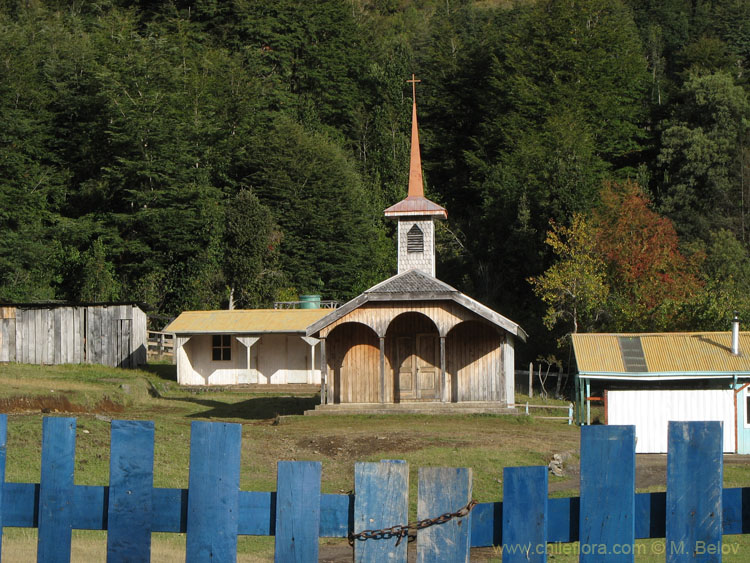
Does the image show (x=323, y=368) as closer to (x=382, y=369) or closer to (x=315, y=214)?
(x=382, y=369)

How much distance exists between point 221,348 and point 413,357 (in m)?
13.2

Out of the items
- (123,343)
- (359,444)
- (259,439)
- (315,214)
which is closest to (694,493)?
(359,444)

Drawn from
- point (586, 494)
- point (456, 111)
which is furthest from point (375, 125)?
point (586, 494)

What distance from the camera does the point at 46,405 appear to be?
83.2 feet

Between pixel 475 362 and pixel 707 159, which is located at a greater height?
pixel 707 159

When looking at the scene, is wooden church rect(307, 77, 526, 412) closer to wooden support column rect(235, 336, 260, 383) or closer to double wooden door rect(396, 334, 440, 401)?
double wooden door rect(396, 334, 440, 401)

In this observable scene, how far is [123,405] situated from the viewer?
2817 centimetres

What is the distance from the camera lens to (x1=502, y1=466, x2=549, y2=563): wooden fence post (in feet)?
14.4

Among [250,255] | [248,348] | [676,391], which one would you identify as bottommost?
[676,391]

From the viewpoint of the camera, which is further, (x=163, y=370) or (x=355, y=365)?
(x=163, y=370)

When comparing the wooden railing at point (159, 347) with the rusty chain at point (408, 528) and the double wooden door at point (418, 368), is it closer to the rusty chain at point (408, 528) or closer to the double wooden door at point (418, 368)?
the double wooden door at point (418, 368)

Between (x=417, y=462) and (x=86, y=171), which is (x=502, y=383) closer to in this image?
(x=417, y=462)

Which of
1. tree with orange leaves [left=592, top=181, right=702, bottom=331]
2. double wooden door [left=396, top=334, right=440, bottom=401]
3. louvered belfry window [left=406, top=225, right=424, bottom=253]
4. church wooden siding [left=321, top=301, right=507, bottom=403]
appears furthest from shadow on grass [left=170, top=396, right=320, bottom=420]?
tree with orange leaves [left=592, top=181, right=702, bottom=331]

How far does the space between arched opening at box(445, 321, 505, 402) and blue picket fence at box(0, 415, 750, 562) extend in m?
23.8
